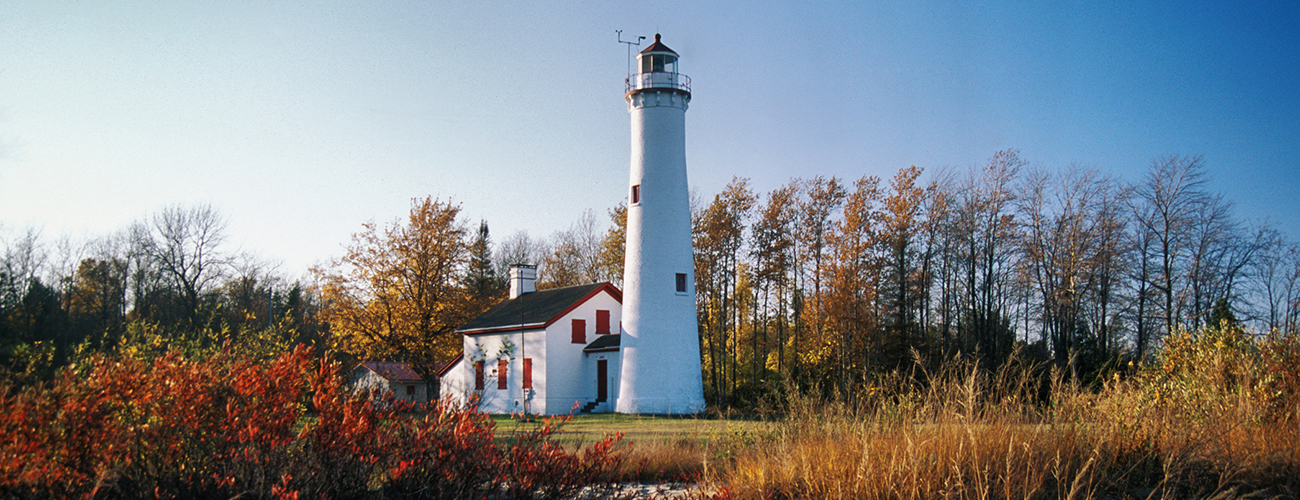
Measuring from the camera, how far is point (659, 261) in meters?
24.4

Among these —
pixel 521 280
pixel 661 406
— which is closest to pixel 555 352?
pixel 521 280

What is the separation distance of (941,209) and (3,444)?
100 feet

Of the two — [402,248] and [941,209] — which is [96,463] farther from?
[941,209]

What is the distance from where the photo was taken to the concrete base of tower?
24.3 m

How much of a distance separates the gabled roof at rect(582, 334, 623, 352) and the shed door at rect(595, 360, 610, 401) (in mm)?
523

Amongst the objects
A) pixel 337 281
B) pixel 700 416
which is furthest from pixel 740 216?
pixel 337 281

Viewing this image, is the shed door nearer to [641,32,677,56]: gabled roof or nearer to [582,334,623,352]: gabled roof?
[582,334,623,352]: gabled roof

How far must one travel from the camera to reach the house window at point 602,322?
30.7m

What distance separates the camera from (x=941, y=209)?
102 ft

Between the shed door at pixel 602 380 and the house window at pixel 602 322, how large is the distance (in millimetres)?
1717

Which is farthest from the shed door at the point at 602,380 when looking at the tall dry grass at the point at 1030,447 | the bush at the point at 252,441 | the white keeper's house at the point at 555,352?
the bush at the point at 252,441

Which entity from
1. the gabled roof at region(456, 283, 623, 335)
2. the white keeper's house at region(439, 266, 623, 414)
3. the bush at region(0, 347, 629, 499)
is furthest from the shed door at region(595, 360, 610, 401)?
the bush at region(0, 347, 629, 499)

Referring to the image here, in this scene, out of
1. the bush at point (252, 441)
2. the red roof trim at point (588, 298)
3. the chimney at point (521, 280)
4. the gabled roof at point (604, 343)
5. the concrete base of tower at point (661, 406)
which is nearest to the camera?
the bush at point (252, 441)

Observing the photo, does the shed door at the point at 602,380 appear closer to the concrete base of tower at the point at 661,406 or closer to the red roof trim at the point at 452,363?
the concrete base of tower at the point at 661,406
